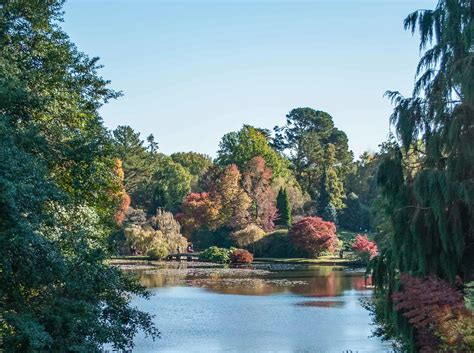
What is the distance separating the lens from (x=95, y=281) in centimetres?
1036

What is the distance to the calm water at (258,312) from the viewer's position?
17.4 metres

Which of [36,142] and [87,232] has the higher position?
[36,142]

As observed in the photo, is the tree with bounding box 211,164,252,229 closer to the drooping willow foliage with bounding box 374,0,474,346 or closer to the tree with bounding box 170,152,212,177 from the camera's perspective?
the tree with bounding box 170,152,212,177

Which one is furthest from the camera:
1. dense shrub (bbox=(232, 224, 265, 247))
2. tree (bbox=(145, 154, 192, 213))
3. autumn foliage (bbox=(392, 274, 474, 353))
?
tree (bbox=(145, 154, 192, 213))

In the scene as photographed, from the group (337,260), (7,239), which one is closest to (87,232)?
(7,239)

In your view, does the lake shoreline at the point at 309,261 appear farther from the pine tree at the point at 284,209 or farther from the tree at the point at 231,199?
the pine tree at the point at 284,209

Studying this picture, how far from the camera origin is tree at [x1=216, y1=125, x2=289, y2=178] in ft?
189

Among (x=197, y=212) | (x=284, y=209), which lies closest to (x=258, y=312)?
(x=197, y=212)

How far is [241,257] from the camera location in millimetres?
44781

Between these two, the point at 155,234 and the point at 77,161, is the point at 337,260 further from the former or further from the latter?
the point at 77,161

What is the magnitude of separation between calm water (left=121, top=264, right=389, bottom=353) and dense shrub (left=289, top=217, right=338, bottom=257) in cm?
920

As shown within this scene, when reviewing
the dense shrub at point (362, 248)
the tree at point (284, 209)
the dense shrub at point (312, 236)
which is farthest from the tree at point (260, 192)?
the dense shrub at point (362, 248)

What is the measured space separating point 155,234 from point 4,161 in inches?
1622

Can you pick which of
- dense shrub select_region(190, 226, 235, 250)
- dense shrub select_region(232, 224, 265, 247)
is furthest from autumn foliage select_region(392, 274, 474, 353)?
dense shrub select_region(190, 226, 235, 250)
